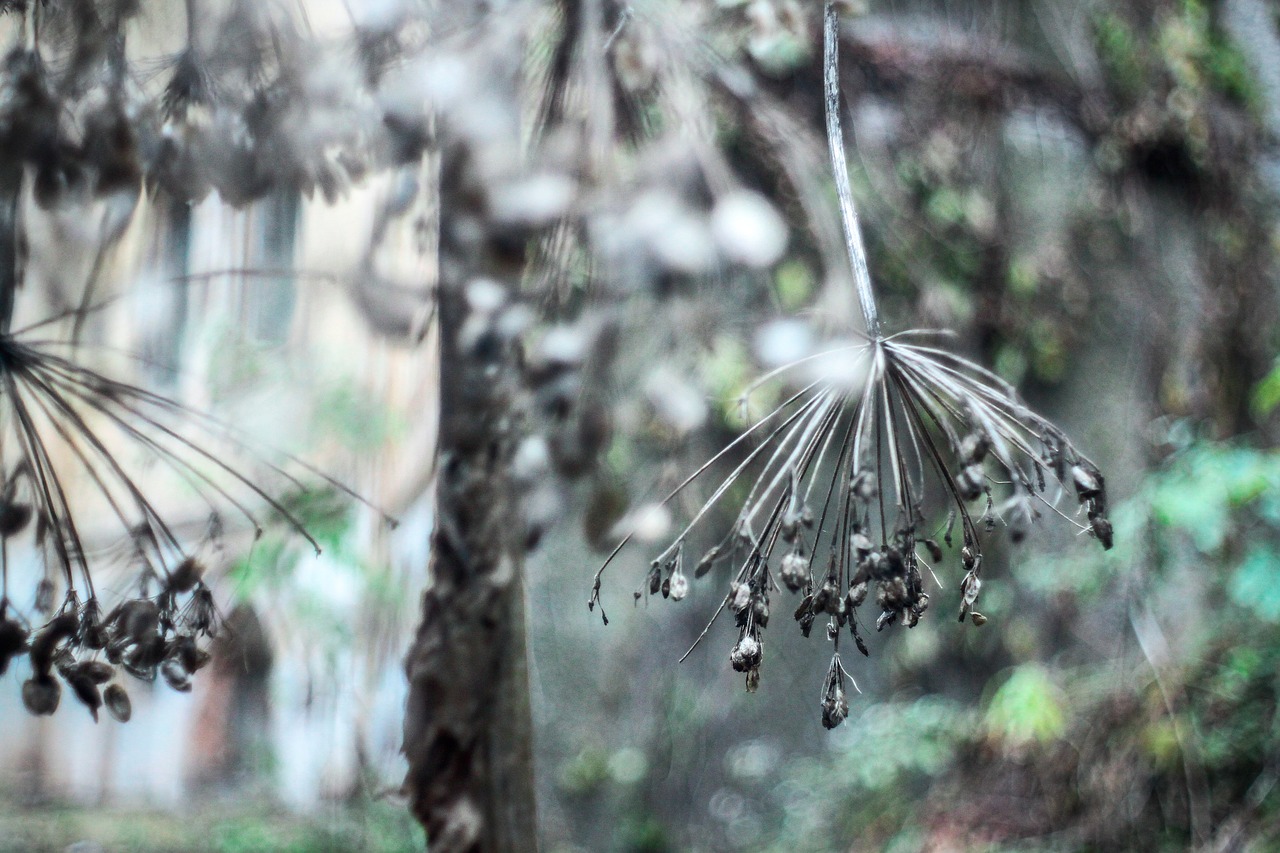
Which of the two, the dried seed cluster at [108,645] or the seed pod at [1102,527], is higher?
the seed pod at [1102,527]

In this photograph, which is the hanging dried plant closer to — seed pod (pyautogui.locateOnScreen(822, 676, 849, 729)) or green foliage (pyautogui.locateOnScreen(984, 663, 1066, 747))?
seed pod (pyautogui.locateOnScreen(822, 676, 849, 729))

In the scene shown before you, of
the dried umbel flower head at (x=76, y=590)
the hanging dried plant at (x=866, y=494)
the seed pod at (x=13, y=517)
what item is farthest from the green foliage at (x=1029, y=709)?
the seed pod at (x=13, y=517)

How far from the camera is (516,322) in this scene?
1.23 m

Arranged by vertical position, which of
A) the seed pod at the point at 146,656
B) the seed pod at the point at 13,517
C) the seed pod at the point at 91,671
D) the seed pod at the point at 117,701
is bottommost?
the seed pod at the point at 117,701

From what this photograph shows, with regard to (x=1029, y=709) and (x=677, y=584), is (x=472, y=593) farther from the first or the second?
(x=1029, y=709)

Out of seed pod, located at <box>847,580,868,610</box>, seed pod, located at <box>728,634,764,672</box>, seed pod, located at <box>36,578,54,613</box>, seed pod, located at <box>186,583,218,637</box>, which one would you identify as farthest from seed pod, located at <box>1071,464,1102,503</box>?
seed pod, located at <box>36,578,54,613</box>

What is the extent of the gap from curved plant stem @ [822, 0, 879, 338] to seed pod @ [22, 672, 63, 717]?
3.23ft

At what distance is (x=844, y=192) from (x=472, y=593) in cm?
66

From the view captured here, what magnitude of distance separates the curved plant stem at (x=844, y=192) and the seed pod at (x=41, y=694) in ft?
3.23

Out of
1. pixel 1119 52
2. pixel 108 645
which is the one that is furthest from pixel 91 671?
pixel 1119 52

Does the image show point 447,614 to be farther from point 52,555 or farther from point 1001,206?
point 1001,206

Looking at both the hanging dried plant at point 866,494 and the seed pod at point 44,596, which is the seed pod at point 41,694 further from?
the hanging dried plant at point 866,494

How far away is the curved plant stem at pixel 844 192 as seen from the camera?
39.7 inches

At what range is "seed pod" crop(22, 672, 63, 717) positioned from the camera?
106cm
